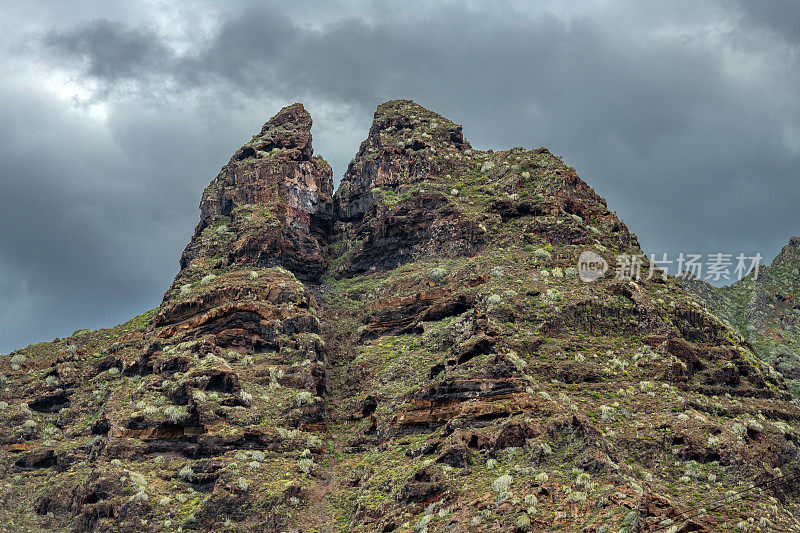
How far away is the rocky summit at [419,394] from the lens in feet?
191

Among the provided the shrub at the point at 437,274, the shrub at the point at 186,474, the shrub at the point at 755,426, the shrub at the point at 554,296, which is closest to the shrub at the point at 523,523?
the shrub at the point at 755,426

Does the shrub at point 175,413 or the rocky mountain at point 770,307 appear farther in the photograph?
the rocky mountain at point 770,307

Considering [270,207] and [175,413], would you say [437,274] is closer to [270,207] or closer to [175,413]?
[270,207]

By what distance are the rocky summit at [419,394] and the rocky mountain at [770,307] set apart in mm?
37793

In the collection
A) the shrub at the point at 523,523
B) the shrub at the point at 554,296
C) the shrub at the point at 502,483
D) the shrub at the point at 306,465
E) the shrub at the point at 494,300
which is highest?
the shrub at the point at 554,296

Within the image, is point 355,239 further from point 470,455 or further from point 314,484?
point 470,455

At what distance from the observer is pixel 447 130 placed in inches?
5221

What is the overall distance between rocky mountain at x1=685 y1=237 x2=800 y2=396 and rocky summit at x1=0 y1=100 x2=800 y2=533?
124ft

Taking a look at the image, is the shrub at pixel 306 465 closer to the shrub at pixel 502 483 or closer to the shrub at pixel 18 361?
the shrub at pixel 502 483

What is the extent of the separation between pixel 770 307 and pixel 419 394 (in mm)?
95932

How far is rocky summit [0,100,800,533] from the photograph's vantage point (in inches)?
2288

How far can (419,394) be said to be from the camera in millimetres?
71562

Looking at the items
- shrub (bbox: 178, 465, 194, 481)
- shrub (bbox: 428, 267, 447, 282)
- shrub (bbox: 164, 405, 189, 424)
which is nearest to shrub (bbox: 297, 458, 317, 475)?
shrub (bbox: 178, 465, 194, 481)

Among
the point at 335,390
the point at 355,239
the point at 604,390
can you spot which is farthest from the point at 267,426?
the point at 355,239
